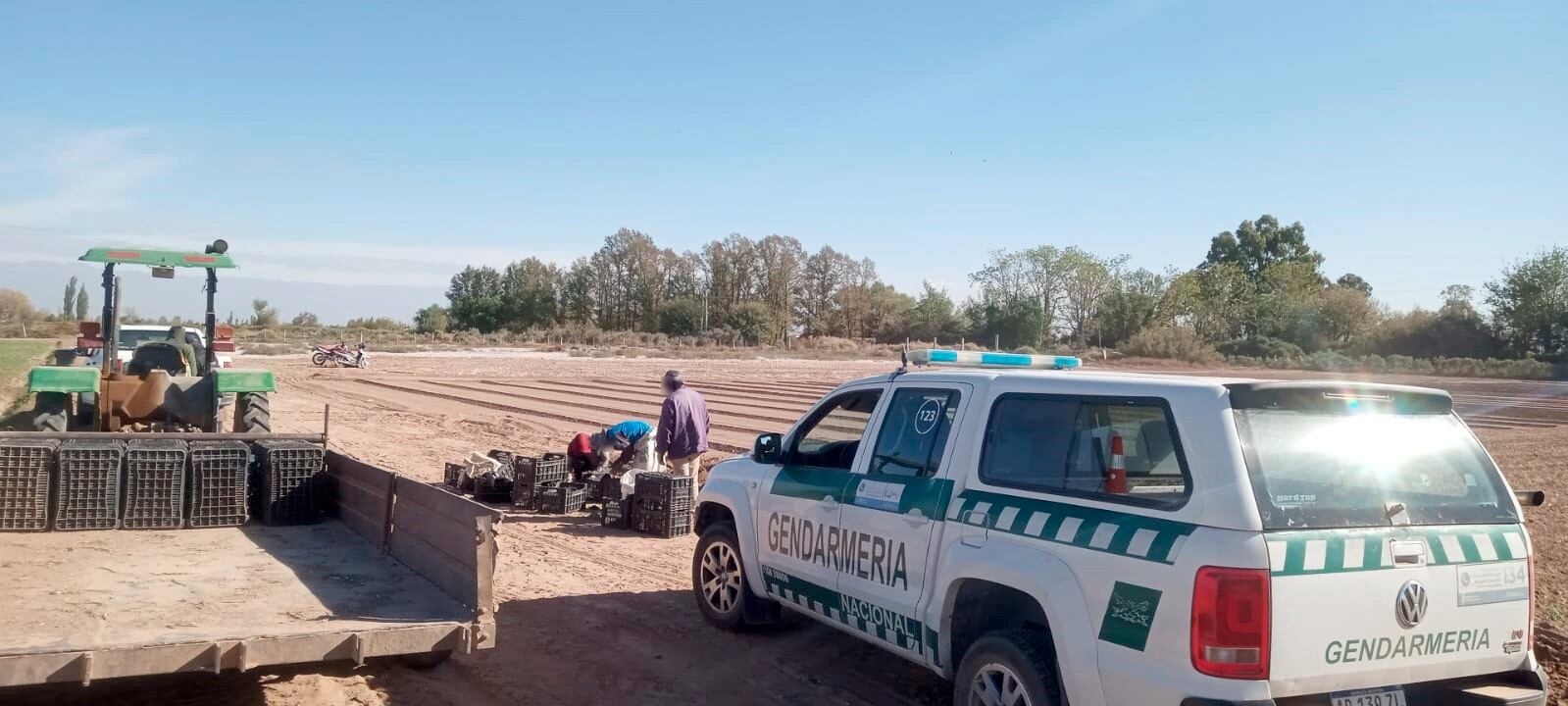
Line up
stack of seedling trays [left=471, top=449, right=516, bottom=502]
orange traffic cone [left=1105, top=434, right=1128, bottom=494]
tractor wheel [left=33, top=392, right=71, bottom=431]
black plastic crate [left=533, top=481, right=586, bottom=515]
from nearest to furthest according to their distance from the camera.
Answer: orange traffic cone [left=1105, top=434, right=1128, bottom=494] → tractor wheel [left=33, top=392, right=71, bottom=431] → black plastic crate [left=533, top=481, right=586, bottom=515] → stack of seedling trays [left=471, top=449, right=516, bottom=502]

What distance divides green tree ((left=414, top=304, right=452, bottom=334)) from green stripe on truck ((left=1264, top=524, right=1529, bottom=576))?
90.1 meters

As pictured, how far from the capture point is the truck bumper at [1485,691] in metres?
3.86

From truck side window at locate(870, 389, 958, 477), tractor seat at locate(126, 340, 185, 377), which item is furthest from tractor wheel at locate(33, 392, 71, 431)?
truck side window at locate(870, 389, 958, 477)

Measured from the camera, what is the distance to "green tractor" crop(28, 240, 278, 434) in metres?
10.6

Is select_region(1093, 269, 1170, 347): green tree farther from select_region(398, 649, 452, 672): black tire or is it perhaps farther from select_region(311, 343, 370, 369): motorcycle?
select_region(398, 649, 452, 672): black tire

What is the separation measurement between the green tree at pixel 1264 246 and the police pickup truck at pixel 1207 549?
104 meters

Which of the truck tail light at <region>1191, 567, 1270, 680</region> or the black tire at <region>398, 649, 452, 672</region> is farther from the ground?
the truck tail light at <region>1191, 567, 1270, 680</region>

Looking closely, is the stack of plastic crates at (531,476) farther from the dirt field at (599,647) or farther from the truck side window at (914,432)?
the truck side window at (914,432)

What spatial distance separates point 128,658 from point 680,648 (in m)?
3.09

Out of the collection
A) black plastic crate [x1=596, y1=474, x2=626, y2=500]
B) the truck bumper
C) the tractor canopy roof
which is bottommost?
black plastic crate [x1=596, y1=474, x2=626, y2=500]

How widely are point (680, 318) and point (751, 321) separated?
22.0 ft

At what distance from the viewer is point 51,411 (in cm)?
1073

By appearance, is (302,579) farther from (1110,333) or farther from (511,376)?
(1110,333)

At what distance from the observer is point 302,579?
571 centimetres
